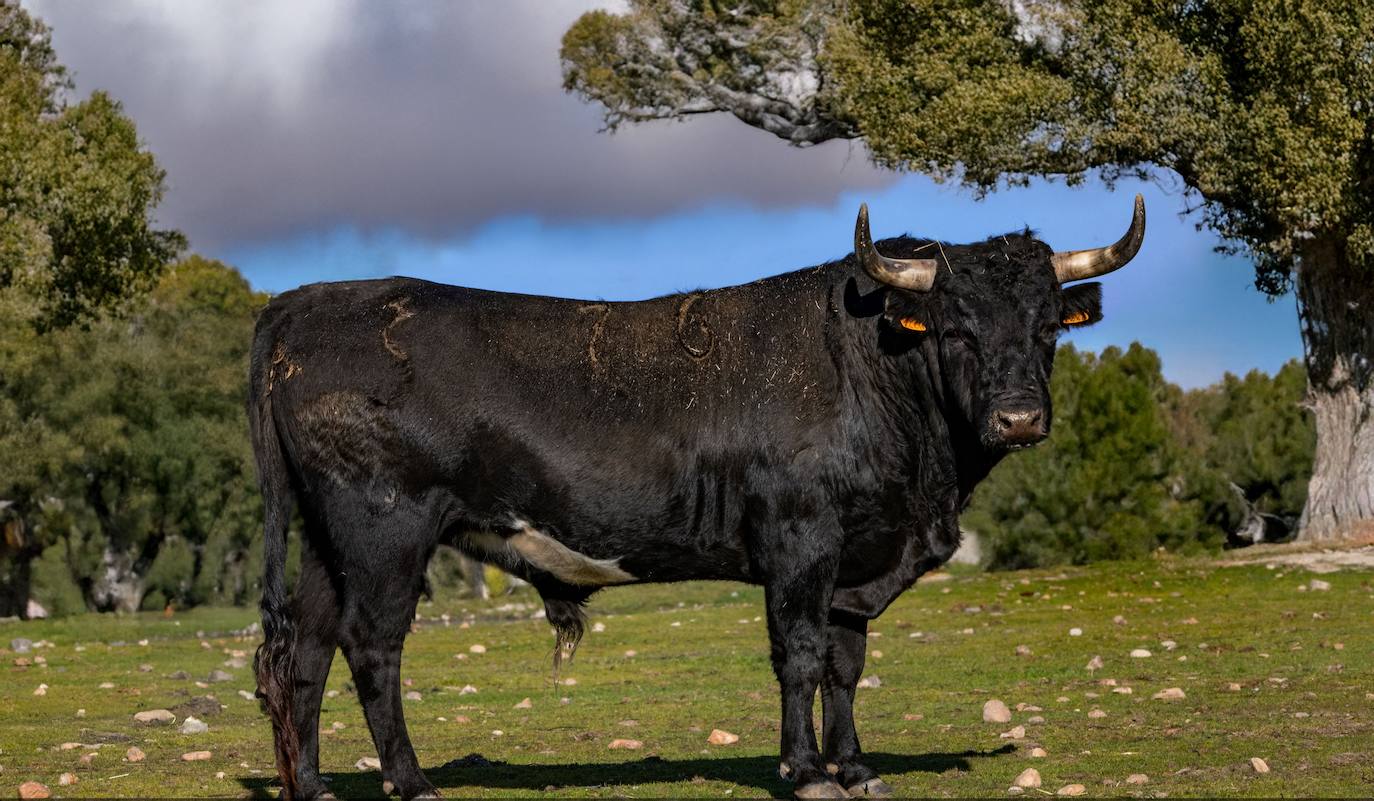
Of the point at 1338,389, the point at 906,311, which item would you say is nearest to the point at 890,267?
the point at 906,311

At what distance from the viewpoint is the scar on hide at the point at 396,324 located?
921cm

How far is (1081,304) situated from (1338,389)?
25816 millimetres

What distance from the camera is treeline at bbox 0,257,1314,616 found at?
36375mm

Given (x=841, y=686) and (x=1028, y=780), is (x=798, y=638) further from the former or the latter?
(x=1028, y=780)

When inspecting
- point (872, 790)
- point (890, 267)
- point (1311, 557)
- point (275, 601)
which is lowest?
point (872, 790)

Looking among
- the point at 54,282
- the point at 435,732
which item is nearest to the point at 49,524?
the point at 54,282

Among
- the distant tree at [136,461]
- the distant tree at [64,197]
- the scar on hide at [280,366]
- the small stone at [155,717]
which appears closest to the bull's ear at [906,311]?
the scar on hide at [280,366]

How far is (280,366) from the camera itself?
30.8 feet

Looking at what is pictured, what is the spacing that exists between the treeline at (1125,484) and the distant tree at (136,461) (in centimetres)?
2759

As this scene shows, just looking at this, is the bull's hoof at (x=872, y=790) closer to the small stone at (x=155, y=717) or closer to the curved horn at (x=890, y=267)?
the curved horn at (x=890, y=267)

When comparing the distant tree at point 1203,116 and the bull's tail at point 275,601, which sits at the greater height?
the distant tree at point 1203,116

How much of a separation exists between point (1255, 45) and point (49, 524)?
4431cm

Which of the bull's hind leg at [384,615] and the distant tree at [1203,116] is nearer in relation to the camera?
the bull's hind leg at [384,615]

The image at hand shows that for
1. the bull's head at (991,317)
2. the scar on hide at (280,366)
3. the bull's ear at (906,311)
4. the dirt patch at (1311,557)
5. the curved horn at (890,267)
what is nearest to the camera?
the bull's head at (991,317)
